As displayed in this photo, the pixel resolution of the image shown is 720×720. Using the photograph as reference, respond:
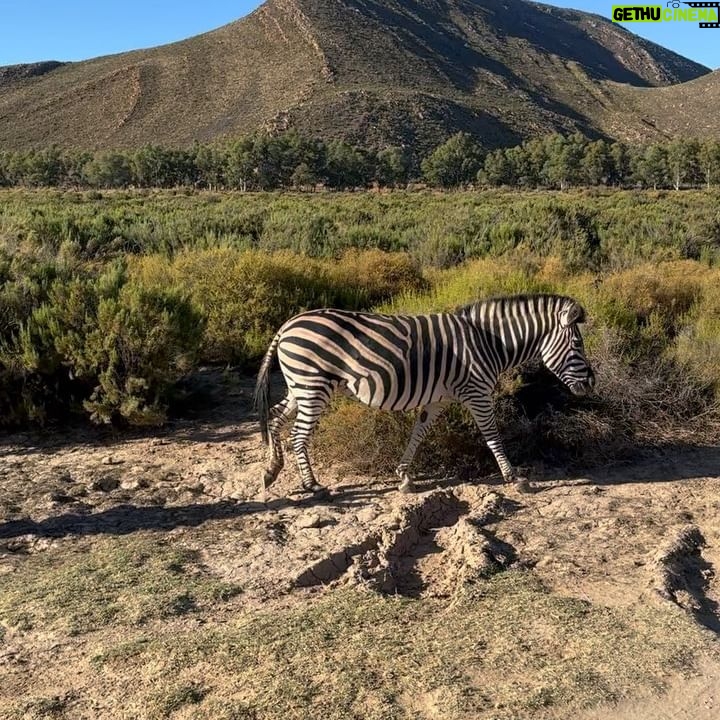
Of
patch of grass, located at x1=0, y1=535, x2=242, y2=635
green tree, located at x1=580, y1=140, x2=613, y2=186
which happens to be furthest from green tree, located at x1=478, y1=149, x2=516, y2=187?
patch of grass, located at x1=0, y1=535, x2=242, y2=635

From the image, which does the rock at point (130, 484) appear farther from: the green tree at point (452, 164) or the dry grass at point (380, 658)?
the green tree at point (452, 164)

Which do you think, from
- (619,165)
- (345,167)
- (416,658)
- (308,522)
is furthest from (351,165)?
(416,658)

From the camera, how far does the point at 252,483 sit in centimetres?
633

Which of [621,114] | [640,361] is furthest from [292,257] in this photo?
[621,114]

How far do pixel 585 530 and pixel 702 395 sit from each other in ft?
10.6

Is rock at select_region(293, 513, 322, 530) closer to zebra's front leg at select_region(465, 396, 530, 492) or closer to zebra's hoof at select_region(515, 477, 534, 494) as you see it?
zebra's front leg at select_region(465, 396, 530, 492)

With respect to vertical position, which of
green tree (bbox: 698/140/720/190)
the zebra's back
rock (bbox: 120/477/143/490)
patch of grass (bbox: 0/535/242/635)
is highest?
green tree (bbox: 698/140/720/190)

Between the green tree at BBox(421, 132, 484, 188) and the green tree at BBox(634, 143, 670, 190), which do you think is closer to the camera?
the green tree at BBox(421, 132, 484, 188)

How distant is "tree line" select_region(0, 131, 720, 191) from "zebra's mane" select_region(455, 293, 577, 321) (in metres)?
64.9

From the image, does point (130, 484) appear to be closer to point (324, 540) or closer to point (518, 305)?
point (324, 540)

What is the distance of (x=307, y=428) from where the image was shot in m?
5.90

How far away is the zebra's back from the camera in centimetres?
570

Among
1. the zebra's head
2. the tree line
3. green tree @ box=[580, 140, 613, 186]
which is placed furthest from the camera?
green tree @ box=[580, 140, 613, 186]

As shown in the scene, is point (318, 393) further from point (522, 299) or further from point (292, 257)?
point (292, 257)
